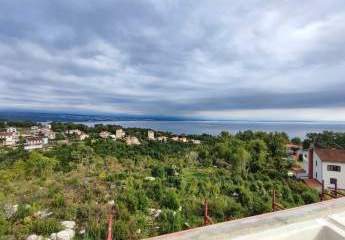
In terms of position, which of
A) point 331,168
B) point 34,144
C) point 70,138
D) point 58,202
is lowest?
point 331,168

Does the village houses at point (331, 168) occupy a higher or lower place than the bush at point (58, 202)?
lower

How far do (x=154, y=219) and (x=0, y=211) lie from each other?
2.34m

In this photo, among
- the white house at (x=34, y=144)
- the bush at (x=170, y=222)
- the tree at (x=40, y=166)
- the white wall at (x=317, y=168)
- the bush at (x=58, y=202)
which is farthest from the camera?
the white house at (x=34, y=144)

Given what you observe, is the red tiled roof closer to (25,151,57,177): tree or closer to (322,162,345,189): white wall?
(322,162,345,189): white wall

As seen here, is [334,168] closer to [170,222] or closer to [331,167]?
[331,167]

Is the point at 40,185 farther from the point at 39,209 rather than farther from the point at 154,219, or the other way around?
the point at 154,219

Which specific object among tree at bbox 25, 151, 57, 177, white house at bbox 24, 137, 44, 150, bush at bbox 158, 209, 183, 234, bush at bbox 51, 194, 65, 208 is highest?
bush at bbox 51, 194, 65, 208

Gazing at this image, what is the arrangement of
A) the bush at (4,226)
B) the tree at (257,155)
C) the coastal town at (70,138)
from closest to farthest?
the bush at (4,226)
the tree at (257,155)
the coastal town at (70,138)

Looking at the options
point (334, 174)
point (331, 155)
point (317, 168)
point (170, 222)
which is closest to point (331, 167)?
point (334, 174)

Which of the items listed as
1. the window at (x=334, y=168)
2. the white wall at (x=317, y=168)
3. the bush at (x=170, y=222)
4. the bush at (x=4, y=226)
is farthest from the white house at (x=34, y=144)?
the window at (x=334, y=168)

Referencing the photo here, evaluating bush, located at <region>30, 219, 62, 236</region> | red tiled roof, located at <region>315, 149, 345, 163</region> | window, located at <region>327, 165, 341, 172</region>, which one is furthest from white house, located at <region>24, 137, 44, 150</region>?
window, located at <region>327, 165, 341, 172</region>

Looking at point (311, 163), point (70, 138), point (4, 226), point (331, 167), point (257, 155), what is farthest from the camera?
point (70, 138)

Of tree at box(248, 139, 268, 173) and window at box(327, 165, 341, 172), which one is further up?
tree at box(248, 139, 268, 173)

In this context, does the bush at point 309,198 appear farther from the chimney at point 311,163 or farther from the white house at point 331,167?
the chimney at point 311,163
